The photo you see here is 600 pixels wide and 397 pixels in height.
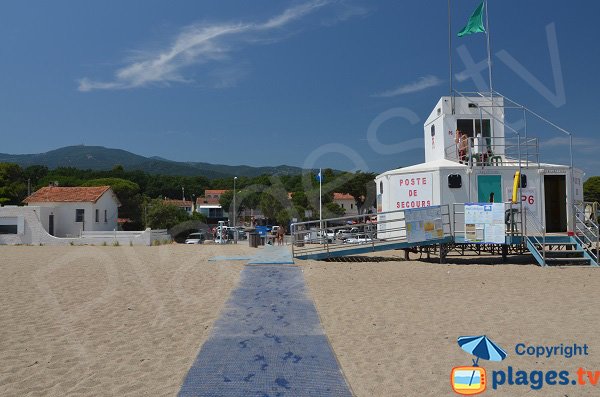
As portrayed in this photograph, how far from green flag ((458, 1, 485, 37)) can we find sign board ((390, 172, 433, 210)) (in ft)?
26.2

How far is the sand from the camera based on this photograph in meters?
5.10

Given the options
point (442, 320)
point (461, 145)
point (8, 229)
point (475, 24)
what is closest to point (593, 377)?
point (442, 320)

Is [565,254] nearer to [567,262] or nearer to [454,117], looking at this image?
[567,262]

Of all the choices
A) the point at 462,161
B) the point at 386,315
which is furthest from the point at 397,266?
the point at 386,315

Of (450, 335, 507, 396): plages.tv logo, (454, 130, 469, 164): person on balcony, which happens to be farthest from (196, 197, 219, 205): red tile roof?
(450, 335, 507, 396): plages.tv logo

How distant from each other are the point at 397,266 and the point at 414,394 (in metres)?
10.9

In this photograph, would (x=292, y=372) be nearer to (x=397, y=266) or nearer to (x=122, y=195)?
(x=397, y=266)

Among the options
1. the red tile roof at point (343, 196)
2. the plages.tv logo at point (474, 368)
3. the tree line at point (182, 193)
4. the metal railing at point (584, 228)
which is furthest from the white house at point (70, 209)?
the red tile roof at point (343, 196)

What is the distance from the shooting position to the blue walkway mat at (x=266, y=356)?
15.7 feet

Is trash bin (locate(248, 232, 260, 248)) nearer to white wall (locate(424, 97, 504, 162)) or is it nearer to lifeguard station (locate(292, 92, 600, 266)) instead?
lifeguard station (locate(292, 92, 600, 266))

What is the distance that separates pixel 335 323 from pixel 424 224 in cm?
941

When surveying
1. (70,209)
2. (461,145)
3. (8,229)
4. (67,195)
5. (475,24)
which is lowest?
(8,229)

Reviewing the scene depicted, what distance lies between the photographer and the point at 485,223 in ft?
51.3

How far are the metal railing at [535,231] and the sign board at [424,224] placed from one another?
2.82 meters
